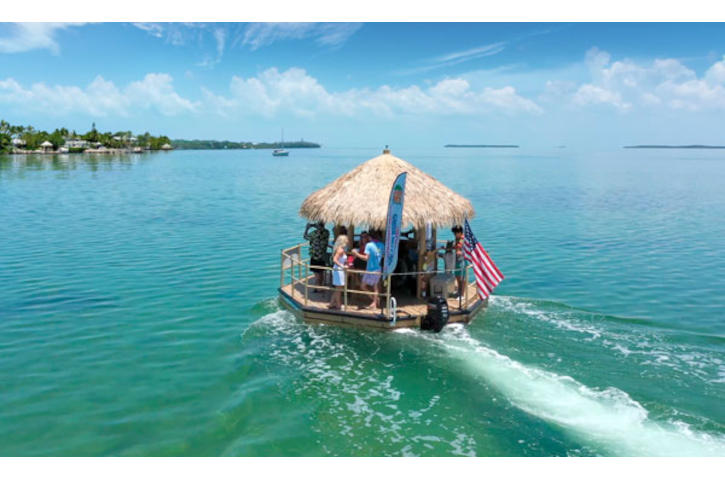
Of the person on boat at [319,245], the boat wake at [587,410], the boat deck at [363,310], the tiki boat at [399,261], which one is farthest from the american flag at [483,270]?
the person on boat at [319,245]

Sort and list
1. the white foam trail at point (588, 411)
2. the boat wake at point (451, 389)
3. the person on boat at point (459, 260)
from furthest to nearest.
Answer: the person on boat at point (459, 260) < the boat wake at point (451, 389) < the white foam trail at point (588, 411)

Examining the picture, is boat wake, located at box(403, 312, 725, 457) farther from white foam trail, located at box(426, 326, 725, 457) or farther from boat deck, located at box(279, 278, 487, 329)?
boat deck, located at box(279, 278, 487, 329)

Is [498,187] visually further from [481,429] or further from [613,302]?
[481,429]

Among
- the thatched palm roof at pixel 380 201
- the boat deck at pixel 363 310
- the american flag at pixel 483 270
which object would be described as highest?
the thatched palm roof at pixel 380 201

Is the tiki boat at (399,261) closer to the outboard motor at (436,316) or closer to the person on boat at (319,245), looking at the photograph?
the outboard motor at (436,316)

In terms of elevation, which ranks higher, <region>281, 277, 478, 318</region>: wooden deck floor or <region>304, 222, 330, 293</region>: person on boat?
<region>304, 222, 330, 293</region>: person on boat

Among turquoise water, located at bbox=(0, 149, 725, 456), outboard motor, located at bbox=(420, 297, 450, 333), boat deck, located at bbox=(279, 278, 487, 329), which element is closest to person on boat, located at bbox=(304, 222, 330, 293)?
boat deck, located at bbox=(279, 278, 487, 329)
